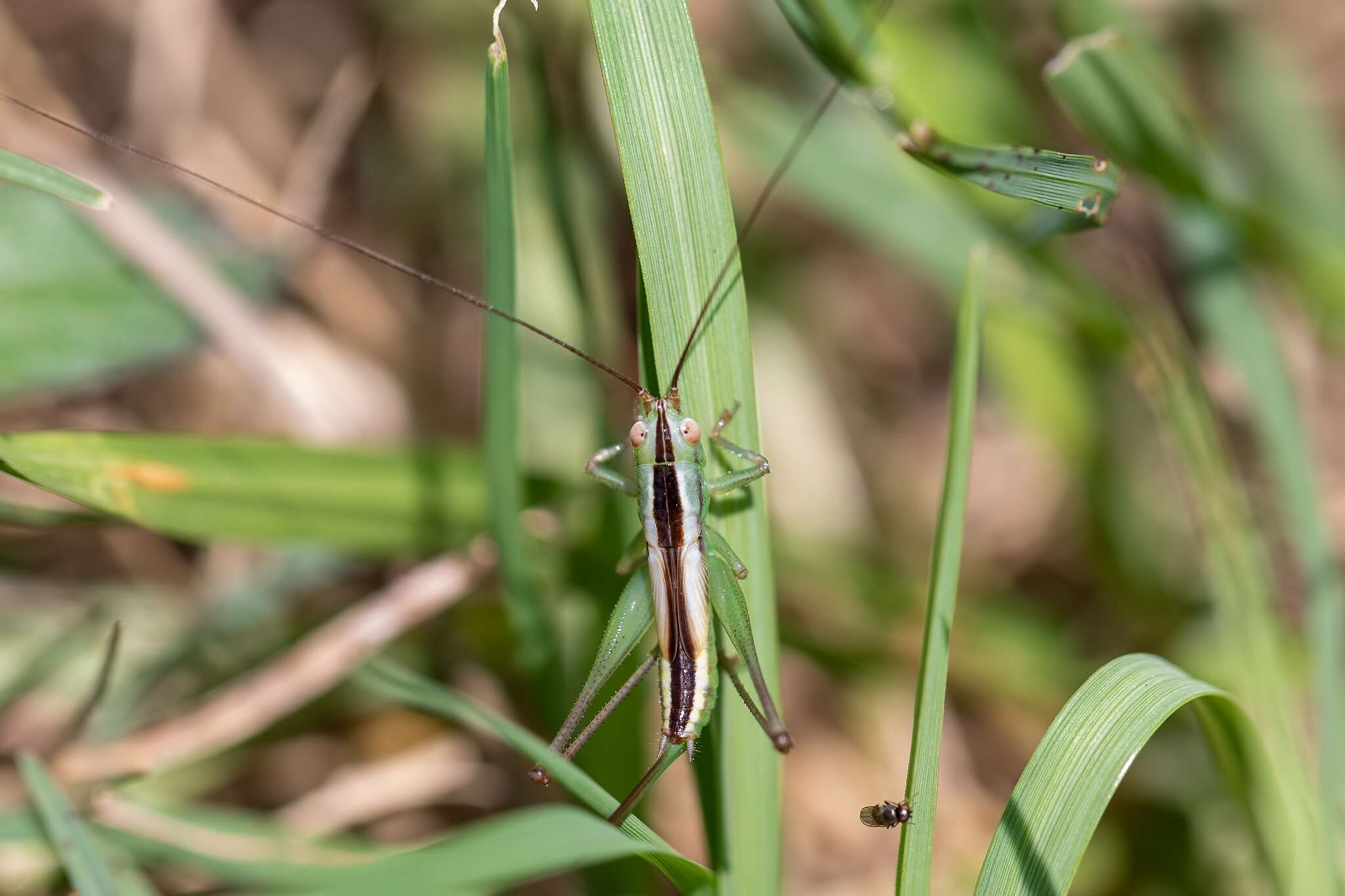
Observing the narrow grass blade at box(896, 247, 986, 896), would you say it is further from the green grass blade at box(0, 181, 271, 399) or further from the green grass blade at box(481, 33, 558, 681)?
the green grass blade at box(0, 181, 271, 399)


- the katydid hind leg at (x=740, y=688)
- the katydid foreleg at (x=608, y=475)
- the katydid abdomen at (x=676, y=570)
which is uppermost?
the katydid foreleg at (x=608, y=475)

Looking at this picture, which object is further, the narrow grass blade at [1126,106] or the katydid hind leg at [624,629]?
the narrow grass blade at [1126,106]

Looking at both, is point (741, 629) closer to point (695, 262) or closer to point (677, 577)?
point (677, 577)

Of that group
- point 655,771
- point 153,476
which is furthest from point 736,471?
point 153,476

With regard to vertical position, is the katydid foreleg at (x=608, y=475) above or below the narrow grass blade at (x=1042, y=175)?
below

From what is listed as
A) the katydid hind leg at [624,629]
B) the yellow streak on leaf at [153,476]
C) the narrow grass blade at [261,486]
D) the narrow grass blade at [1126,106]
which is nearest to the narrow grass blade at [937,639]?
the katydid hind leg at [624,629]

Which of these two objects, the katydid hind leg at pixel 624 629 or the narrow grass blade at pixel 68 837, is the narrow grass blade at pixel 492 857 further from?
the narrow grass blade at pixel 68 837

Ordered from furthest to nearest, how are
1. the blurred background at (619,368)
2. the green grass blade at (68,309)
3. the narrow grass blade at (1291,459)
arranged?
the blurred background at (619,368) → the green grass blade at (68,309) → the narrow grass blade at (1291,459)
